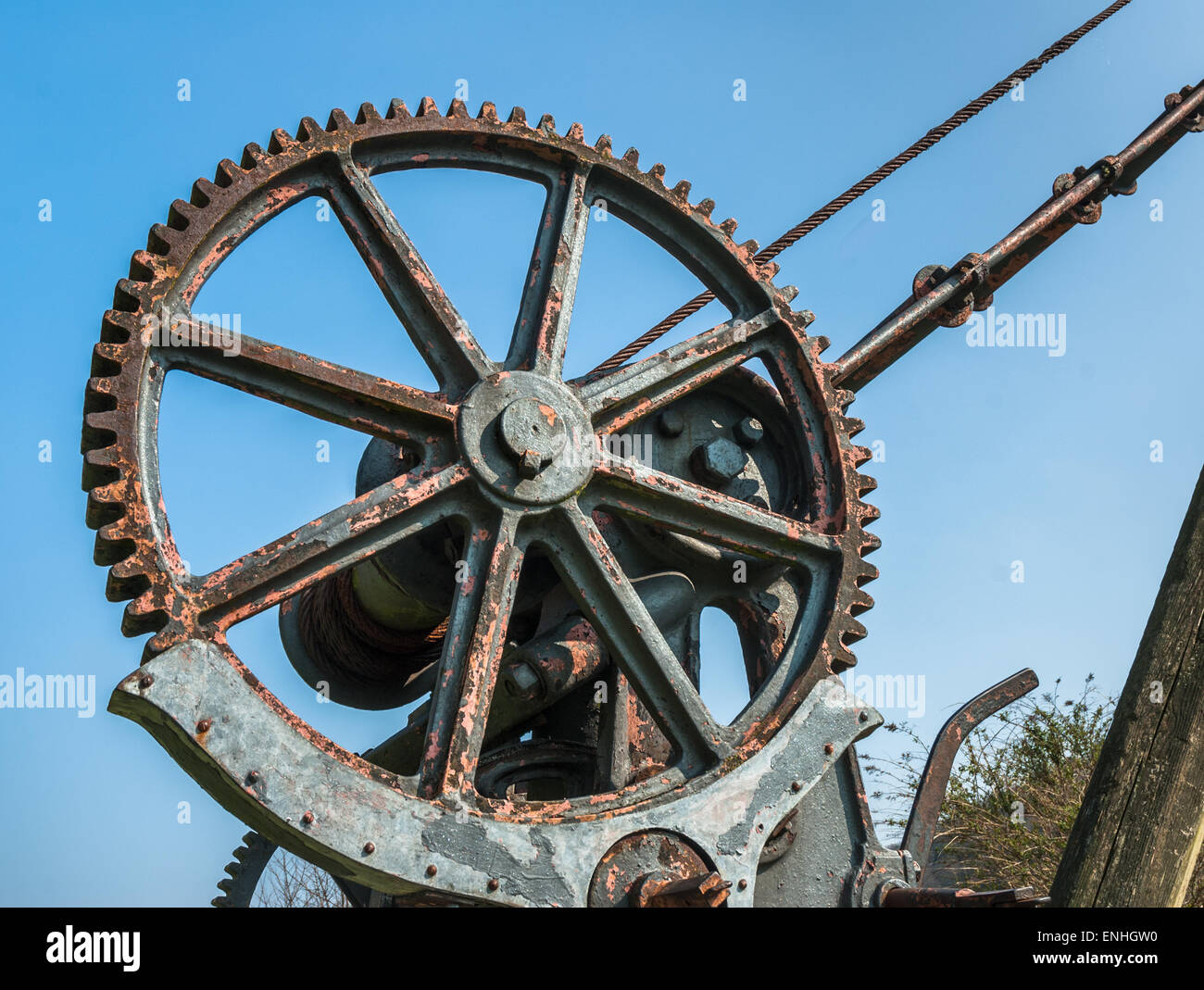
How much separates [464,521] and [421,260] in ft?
2.85

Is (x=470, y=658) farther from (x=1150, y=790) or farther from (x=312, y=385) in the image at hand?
(x=1150, y=790)

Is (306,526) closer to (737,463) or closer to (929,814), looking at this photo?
(737,463)

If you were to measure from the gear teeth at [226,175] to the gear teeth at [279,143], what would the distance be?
0.15 m

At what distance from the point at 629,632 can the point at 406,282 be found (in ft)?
4.37

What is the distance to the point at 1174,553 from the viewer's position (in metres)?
3.53

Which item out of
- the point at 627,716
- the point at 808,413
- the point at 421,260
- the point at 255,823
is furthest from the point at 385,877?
the point at 808,413

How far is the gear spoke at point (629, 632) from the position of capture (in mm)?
3891

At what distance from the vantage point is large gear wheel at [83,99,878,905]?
3.22m

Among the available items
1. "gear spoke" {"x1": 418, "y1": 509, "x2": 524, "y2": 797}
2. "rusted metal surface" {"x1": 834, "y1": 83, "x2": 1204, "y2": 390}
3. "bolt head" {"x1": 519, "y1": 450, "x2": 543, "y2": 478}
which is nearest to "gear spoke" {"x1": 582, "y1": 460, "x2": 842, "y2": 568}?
"bolt head" {"x1": 519, "y1": 450, "x2": 543, "y2": 478}

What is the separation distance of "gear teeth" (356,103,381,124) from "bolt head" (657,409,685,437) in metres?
1.45

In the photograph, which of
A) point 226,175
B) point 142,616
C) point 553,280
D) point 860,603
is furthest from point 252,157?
point 860,603

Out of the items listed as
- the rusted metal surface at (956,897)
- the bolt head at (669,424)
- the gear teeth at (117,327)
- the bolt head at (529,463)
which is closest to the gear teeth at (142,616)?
the gear teeth at (117,327)

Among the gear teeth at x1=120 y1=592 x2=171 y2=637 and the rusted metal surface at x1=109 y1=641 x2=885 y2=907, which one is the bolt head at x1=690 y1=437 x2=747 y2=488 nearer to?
the rusted metal surface at x1=109 y1=641 x2=885 y2=907

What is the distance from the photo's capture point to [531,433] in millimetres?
3838
